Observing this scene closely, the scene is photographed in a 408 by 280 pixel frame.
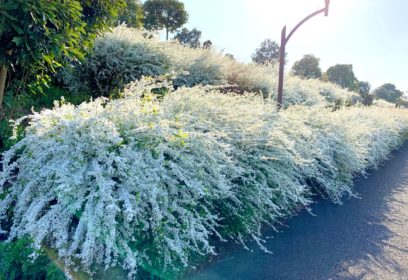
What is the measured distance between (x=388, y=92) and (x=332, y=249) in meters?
89.2

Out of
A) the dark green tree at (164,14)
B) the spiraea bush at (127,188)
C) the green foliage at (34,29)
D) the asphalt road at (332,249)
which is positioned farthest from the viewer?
the dark green tree at (164,14)

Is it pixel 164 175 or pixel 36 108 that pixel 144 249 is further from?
pixel 36 108

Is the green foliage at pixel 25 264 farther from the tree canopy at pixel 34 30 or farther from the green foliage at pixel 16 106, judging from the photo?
the tree canopy at pixel 34 30

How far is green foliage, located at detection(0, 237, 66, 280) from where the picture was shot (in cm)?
273

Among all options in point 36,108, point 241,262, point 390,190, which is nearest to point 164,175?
point 241,262

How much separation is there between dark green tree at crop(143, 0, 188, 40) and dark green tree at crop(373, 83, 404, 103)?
195 feet

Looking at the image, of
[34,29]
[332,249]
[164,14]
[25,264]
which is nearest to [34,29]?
[34,29]

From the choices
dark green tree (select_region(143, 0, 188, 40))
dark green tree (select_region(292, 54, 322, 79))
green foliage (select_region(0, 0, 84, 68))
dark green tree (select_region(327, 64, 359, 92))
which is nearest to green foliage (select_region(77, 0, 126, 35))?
green foliage (select_region(0, 0, 84, 68))

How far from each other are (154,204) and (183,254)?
0.47 metres

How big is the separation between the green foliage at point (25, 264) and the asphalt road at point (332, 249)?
1305 millimetres

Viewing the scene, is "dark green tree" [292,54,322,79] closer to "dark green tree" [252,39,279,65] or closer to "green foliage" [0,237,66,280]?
"dark green tree" [252,39,279,65]

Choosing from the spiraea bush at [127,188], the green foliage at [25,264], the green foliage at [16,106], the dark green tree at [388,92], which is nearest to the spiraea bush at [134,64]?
the green foliage at [16,106]

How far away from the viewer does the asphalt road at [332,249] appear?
3758mm

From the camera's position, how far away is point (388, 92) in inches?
3300
